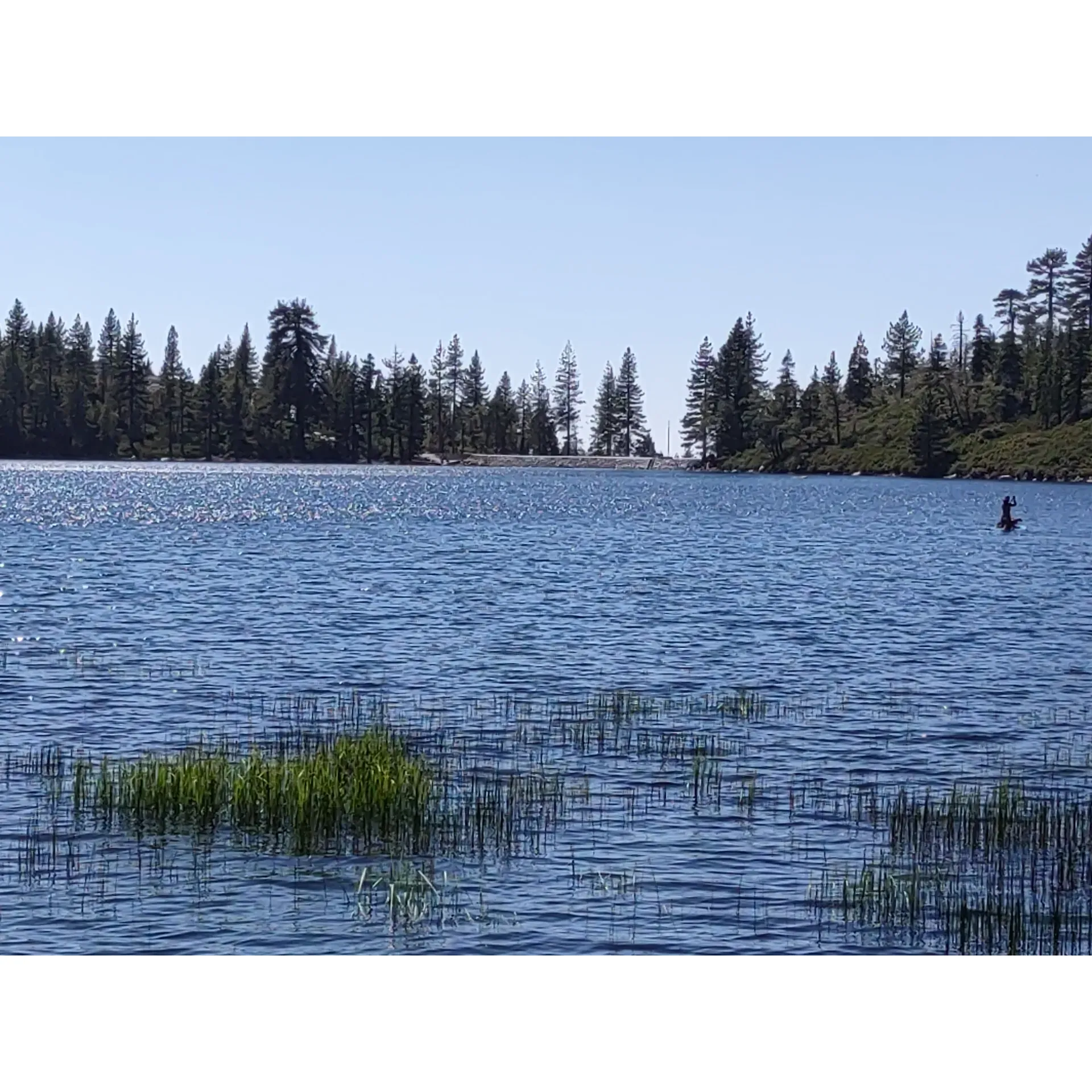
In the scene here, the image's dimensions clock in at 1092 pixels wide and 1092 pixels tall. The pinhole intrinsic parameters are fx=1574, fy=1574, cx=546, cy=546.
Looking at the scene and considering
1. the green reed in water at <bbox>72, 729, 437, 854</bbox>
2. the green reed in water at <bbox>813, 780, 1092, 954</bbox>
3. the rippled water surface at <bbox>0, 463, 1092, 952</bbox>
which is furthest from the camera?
the green reed in water at <bbox>72, 729, 437, 854</bbox>

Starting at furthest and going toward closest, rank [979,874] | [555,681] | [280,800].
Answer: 1. [555,681]
2. [280,800]
3. [979,874]

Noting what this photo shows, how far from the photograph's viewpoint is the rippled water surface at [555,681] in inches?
712

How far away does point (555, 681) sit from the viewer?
35438mm

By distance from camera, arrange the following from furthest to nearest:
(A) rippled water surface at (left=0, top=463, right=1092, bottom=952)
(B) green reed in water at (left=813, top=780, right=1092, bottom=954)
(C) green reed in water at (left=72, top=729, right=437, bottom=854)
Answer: (C) green reed in water at (left=72, top=729, right=437, bottom=854)
(A) rippled water surface at (left=0, top=463, right=1092, bottom=952)
(B) green reed in water at (left=813, top=780, right=1092, bottom=954)

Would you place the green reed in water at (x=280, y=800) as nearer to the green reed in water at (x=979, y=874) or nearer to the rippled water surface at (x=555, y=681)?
the rippled water surface at (x=555, y=681)

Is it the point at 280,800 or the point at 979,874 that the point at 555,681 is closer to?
the point at 280,800

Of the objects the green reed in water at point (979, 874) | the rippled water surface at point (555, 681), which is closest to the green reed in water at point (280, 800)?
the rippled water surface at point (555, 681)

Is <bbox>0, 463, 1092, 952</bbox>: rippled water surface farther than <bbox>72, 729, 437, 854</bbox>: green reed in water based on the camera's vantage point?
No

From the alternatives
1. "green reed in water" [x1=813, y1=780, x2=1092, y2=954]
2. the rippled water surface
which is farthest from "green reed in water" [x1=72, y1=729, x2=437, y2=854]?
"green reed in water" [x1=813, y1=780, x2=1092, y2=954]

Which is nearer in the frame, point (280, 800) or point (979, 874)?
point (979, 874)

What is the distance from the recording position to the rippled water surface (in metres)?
18.1

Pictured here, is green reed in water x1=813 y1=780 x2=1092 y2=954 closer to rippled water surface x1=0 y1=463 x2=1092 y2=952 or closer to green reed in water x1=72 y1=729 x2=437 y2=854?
rippled water surface x1=0 y1=463 x2=1092 y2=952

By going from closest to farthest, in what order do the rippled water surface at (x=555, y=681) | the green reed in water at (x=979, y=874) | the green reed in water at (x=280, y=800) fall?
the green reed in water at (x=979, y=874), the rippled water surface at (x=555, y=681), the green reed in water at (x=280, y=800)

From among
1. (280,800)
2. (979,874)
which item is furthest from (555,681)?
(979,874)
